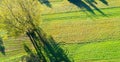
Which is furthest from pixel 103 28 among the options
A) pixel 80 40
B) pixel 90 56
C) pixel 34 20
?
pixel 34 20

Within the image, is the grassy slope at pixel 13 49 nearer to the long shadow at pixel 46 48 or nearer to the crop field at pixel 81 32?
the crop field at pixel 81 32

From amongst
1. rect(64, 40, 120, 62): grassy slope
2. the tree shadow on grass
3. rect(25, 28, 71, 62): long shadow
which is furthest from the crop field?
rect(25, 28, 71, 62): long shadow

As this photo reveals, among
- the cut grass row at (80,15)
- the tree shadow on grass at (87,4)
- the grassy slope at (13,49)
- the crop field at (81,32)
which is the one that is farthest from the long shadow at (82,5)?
the grassy slope at (13,49)

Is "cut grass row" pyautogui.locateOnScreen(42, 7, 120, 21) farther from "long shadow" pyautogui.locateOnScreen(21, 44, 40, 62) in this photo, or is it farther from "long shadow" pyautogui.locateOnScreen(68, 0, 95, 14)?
"long shadow" pyautogui.locateOnScreen(21, 44, 40, 62)

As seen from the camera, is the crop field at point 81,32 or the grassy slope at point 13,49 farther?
the grassy slope at point 13,49

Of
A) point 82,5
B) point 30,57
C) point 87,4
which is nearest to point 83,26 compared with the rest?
point 82,5

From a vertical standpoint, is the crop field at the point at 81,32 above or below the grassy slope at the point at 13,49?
above

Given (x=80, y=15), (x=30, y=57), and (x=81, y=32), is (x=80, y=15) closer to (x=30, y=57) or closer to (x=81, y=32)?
(x=81, y=32)

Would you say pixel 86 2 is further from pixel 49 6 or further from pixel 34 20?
pixel 34 20
